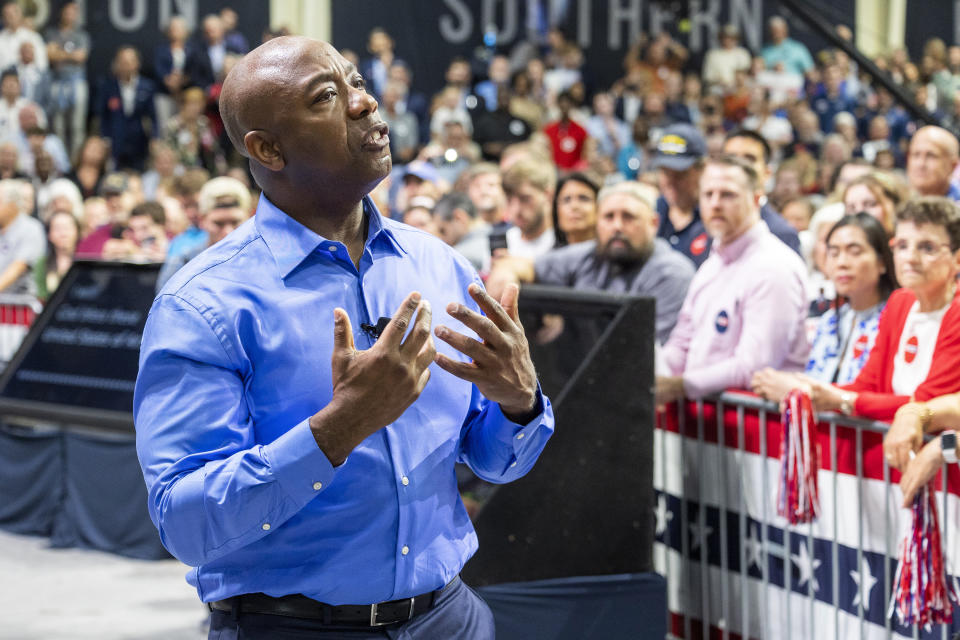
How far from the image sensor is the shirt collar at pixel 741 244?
5094 mm

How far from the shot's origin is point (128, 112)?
583 inches

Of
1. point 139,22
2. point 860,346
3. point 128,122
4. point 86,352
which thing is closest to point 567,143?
point 128,122

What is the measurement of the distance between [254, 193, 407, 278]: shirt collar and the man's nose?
225 mm

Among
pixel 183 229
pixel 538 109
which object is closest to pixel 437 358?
pixel 183 229

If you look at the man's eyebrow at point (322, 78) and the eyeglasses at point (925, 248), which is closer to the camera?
the man's eyebrow at point (322, 78)

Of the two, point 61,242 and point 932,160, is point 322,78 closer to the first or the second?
point 932,160

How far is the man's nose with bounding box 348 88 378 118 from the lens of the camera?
7.13ft

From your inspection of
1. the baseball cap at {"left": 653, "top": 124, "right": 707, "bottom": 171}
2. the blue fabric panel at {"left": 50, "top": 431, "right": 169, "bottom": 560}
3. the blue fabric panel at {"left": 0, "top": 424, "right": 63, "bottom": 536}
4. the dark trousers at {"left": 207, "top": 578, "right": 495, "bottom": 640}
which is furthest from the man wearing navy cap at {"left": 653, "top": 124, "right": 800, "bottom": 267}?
the dark trousers at {"left": 207, "top": 578, "right": 495, "bottom": 640}

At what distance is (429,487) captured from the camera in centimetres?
227

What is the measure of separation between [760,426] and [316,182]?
268cm

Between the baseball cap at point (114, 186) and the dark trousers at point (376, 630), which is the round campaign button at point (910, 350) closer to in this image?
the dark trousers at point (376, 630)

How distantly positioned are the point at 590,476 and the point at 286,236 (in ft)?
7.78

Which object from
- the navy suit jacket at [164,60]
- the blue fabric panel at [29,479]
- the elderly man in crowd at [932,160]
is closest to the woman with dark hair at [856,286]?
the elderly man in crowd at [932,160]

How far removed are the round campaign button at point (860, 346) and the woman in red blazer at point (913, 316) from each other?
45 cm
